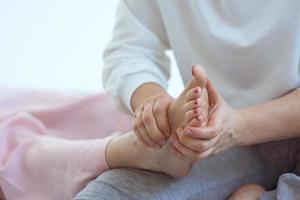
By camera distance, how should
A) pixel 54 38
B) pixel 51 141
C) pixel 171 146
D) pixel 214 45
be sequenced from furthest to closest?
pixel 54 38 < pixel 51 141 < pixel 214 45 < pixel 171 146

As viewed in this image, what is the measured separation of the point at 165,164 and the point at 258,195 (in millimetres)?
152

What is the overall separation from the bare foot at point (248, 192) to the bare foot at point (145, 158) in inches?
3.5

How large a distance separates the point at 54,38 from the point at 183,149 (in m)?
0.87

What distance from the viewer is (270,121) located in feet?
2.76

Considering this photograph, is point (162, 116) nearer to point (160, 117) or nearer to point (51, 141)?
point (160, 117)

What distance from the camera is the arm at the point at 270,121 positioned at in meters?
0.83

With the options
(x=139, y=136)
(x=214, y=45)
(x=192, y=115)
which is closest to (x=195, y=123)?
(x=192, y=115)

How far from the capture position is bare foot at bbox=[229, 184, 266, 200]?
83 cm

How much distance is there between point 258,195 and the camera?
83 centimetres

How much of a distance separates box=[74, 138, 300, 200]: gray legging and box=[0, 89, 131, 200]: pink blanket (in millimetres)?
93

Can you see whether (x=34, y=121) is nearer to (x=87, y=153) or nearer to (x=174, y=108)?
(x=87, y=153)

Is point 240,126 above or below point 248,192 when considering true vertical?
above

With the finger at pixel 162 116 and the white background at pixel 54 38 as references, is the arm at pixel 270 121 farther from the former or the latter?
the white background at pixel 54 38

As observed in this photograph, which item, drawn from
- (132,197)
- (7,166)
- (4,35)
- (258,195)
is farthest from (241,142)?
(4,35)
